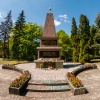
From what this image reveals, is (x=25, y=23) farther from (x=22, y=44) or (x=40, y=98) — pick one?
(x=40, y=98)

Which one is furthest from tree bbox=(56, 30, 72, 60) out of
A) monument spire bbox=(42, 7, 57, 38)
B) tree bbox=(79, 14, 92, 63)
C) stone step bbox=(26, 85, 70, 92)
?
stone step bbox=(26, 85, 70, 92)

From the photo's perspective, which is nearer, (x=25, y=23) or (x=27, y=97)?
(x=27, y=97)

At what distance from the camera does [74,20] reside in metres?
50.5

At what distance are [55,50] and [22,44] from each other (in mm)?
23127

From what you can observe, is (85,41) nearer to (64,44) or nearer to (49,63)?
(64,44)

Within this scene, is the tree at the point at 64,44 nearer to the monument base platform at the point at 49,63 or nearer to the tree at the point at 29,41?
the tree at the point at 29,41

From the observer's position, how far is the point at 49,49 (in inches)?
1025

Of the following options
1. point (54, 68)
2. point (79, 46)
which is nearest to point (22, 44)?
point (79, 46)

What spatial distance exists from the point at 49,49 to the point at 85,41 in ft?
58.4

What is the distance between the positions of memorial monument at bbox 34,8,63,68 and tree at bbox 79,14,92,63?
15519 mm

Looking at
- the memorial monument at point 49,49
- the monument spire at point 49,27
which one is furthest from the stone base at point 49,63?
the monument spire at point 49,27

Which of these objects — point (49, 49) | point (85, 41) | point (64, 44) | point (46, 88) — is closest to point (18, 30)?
point (64, 44)

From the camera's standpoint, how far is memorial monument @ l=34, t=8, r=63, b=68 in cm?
2503

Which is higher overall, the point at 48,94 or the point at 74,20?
the point at 74,20
